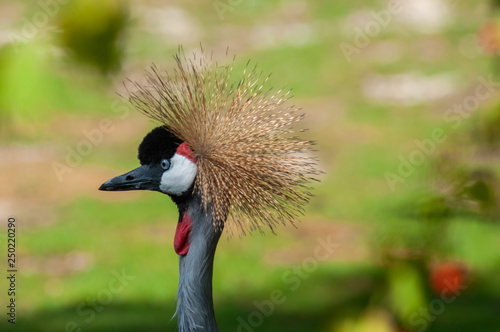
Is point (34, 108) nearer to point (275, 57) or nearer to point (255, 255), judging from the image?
point (255, 255)

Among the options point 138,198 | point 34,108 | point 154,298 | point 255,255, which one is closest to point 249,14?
point 138,198

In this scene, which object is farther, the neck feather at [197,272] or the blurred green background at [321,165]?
the neck feather at [197,272]

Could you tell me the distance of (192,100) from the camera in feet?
5.79

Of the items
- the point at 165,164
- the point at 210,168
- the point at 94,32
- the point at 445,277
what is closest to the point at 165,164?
the point at 165,164

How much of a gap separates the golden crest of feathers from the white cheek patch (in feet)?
0.06

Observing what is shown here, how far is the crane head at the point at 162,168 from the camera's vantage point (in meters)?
1.74

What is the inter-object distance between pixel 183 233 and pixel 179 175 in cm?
16

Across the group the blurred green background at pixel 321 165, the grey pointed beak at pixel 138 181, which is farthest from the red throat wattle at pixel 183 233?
the blurred green background at pixel 321 165

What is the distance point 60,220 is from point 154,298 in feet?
4.15

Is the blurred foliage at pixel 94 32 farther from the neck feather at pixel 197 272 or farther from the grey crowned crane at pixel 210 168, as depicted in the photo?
the neck feather at pixel 197 272

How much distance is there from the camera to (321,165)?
5.46 meters

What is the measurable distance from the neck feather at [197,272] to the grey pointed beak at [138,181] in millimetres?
93

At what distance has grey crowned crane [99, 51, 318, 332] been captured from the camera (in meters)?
1.73

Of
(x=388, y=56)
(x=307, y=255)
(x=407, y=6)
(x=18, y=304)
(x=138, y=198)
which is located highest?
(x=407, y=6)
